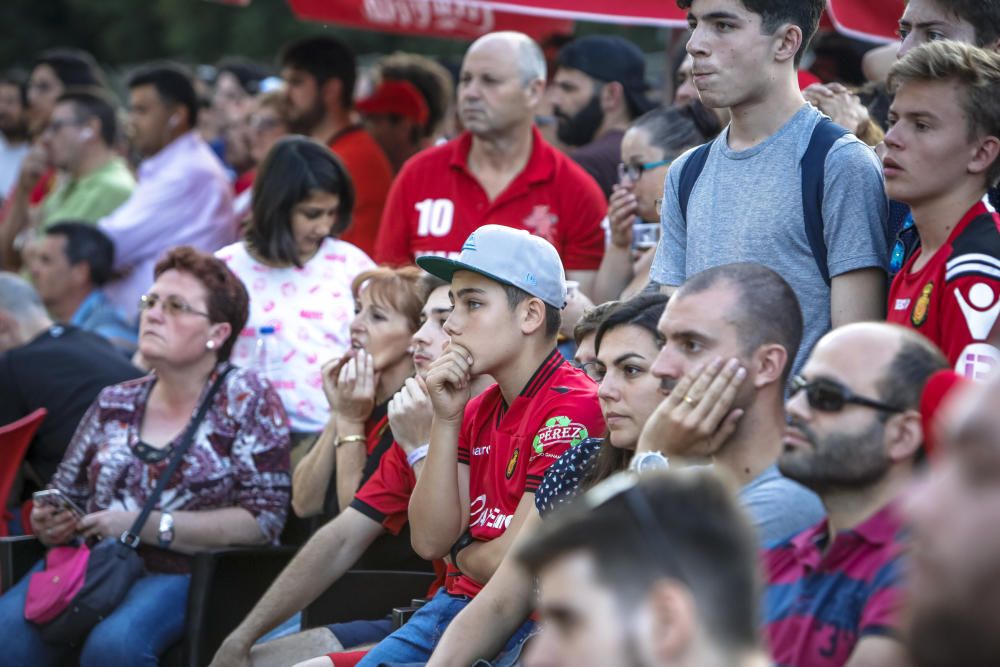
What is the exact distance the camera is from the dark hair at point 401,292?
5617 millimetres

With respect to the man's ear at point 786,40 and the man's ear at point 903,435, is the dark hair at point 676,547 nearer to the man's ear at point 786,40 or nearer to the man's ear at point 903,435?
the man's ear at point 903,435

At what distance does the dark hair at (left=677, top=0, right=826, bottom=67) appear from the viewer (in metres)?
4.09

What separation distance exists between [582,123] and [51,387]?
9.58 ft

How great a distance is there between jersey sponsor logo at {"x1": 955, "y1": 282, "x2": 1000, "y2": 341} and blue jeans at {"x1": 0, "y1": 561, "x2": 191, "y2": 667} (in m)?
3.24

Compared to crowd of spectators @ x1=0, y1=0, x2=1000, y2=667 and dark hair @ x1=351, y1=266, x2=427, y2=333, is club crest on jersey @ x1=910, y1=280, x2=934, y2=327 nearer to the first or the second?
crowd of spectators @ x1=0, y1=0, x2=1000, y2=667

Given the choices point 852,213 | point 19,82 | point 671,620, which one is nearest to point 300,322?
point 852,213

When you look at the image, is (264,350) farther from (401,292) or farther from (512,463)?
(512,463)

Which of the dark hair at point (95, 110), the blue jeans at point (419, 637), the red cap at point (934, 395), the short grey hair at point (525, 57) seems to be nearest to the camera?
the red cap at point (934, 395)

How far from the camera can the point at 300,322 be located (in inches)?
251

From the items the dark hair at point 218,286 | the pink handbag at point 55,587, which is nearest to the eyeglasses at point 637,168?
the dark hair at point 218,286

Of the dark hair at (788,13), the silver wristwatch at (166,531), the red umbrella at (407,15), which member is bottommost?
the silver wristwatch at (166,531)

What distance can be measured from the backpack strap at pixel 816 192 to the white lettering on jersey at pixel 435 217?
2.61 m

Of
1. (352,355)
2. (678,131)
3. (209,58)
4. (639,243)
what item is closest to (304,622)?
(352,355)

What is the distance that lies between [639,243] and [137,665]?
2.46 m
